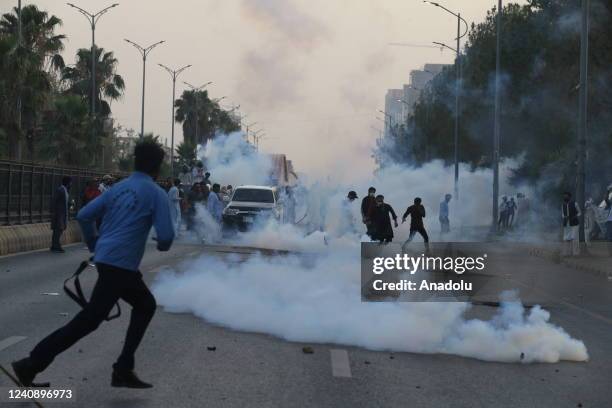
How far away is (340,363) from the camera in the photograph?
939cm

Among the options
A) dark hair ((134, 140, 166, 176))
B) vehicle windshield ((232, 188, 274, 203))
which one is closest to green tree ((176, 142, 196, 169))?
vehicle windshield ((232, 188, 274, 203))

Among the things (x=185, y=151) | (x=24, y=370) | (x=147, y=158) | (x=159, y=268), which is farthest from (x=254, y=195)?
(x=185, y=151)

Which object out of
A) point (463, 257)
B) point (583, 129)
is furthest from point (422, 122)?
point (463, 257)

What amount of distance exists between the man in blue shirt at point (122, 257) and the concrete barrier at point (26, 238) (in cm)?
1738

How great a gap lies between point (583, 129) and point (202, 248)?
34.6ft

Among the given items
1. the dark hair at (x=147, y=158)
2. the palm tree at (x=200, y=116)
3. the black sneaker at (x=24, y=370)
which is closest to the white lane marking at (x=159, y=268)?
the dark hair at (x=147, y=158)

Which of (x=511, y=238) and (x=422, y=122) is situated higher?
(x=422, y=122)

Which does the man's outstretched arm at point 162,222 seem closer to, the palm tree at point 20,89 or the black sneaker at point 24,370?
the black sneaker at point 24,370

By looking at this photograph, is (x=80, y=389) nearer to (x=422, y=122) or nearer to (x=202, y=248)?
(x=202, y=248)

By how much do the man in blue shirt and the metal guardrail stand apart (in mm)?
19957

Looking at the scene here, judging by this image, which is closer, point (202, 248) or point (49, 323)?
point (49, 323)

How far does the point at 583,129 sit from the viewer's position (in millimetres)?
28859

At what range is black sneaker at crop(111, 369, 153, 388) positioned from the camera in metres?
7.42

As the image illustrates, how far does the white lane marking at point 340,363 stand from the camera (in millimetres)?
8844
